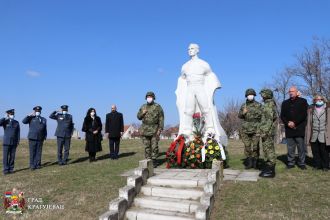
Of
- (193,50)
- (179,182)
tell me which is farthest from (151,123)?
(179,182)

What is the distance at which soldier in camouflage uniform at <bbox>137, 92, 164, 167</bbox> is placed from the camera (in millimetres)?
9328

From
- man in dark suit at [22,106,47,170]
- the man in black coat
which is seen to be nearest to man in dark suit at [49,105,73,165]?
man in dark suit at [22,106,47,170]

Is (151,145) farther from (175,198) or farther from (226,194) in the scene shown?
(226,194)

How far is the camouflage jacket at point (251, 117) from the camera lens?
28.2ft

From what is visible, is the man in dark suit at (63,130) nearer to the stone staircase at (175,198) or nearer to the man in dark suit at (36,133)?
the man in dark suit at (36,133)

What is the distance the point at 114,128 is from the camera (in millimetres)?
11828

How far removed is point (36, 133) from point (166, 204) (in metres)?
6.35

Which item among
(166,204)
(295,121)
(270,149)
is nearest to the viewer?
(166,204)

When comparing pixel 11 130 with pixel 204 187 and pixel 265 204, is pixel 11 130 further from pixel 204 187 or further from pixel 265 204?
pixel 265 204

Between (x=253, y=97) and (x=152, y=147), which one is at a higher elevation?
(x=253, y=97)

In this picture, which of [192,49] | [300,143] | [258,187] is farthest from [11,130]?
[300,143]

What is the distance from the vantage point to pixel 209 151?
8.31m

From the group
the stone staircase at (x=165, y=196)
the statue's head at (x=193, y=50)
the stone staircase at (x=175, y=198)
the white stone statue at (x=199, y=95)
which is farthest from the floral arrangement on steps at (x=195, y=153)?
the statue's head at (x=193, y=50)

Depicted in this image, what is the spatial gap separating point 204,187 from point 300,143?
11.6 feet
